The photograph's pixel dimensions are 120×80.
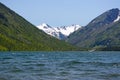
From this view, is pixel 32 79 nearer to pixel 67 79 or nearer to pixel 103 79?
pixel 67 79

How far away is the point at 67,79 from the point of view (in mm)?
44500

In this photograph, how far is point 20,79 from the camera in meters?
43.9

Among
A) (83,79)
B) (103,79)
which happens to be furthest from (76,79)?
(103,79)

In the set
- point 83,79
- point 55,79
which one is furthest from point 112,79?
point 55,79

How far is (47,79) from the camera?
44531 mm

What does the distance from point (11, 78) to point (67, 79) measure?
8192 millimetres

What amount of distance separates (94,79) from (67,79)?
3.95 meters

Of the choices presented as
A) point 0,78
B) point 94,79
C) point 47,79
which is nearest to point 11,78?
point 0,78

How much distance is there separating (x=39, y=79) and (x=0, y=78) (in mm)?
5655

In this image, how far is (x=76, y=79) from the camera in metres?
44.5

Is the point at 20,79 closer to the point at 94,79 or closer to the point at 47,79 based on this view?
the point at 47,79

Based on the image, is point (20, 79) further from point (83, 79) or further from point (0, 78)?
point (83, 79)

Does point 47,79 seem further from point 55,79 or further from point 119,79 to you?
point 119,79

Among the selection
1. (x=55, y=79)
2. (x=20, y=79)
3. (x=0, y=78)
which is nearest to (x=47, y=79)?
(x=55, y=79)
